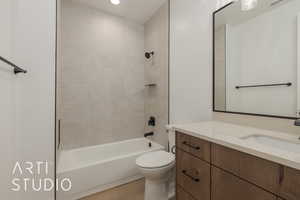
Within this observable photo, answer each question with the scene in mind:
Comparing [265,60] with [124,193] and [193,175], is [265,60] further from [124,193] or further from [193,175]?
[124,193]

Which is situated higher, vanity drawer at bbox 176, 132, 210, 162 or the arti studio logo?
vanity drawer at bbox 176, 132, 210, 162

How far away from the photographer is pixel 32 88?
1.15 m

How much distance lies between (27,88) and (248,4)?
6.46ft

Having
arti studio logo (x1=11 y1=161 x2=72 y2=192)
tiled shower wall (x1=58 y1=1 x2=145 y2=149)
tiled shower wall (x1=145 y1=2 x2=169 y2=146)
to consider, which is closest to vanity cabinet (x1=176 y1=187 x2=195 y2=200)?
tiled shower wall (x1=145 y1=2 x2=169 y2=146)

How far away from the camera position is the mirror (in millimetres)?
936

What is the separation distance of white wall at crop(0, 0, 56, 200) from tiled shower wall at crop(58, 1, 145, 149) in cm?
87

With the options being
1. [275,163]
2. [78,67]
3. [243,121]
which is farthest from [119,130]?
[275,163]

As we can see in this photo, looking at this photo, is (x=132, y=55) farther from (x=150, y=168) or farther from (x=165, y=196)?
(x=165, y=196)

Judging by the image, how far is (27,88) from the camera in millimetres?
1125

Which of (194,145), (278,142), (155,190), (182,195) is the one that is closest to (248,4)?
(278,142)

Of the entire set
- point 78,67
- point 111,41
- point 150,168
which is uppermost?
point 111,41

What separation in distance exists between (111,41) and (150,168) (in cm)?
208

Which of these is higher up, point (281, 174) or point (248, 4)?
point (248, 4)

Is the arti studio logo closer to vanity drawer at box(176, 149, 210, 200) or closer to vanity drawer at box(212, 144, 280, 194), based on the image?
vanity drawer at box(176, 149, 210, 200)
